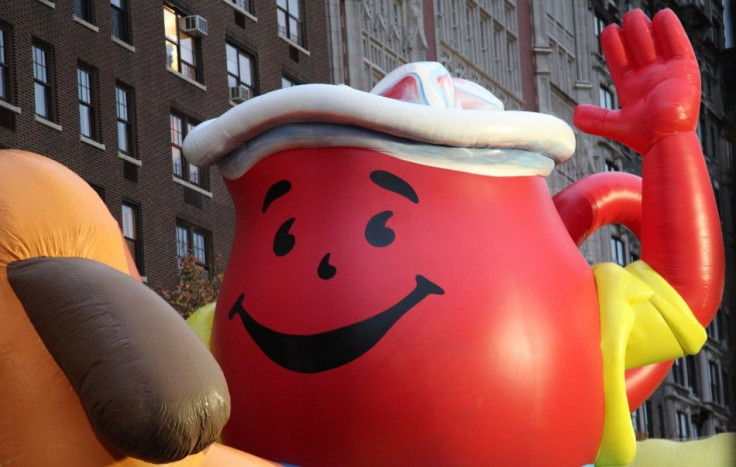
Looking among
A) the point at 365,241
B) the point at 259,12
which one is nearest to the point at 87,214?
the point at 365,241

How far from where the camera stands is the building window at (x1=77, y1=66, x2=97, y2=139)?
1966 centimetres

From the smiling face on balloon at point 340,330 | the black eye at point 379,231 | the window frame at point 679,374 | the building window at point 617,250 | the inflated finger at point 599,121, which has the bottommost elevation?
the window frame at point 679,374

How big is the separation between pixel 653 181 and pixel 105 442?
122 inches

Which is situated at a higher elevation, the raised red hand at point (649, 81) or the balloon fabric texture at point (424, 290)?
the raised red hand at point (649, 81)

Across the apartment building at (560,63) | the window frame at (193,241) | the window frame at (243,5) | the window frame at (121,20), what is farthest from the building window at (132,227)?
the apartment building at (560,63)

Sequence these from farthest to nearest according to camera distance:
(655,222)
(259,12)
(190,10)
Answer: (259,12) → (190,10) → (655,222)

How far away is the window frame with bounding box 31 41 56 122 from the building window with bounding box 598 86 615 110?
20363 millimetres

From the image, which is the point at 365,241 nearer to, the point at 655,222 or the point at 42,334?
the point at 655,222

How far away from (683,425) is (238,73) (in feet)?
63.1

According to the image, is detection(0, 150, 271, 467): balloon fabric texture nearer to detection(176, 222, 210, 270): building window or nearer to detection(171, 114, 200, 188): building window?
detection(176, 222, 210, 270): building window

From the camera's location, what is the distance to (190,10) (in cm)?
2269

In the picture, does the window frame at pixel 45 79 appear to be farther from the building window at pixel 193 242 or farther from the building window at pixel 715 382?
the building window at pixel 715 382

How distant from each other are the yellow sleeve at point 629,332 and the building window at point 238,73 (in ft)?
57.5

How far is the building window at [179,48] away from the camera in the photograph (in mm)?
22141
